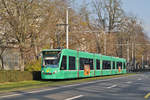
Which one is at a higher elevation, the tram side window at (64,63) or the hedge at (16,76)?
the tram side window at (64,63)

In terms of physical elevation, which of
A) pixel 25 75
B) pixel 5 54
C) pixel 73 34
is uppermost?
pixel 73 34

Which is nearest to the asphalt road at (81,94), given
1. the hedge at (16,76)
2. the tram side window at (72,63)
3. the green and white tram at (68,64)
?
the hedge at (16,76)

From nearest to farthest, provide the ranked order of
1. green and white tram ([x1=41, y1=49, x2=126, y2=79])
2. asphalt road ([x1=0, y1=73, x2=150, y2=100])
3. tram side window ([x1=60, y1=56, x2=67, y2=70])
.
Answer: asphalt road ([x1=0, y1=73, x2=150, y2=100]) → green and white tram ([x1=41, y1=49, x2=126, y2=79]) → tram side window ([x1=60, y1=56, x2=67, y2=70])

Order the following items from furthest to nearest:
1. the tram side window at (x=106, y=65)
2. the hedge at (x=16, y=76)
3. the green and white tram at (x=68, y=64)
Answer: the tram side window at (x=106, y=65) < the green and white tram at (x=68, y=64) < the hedge at (x=16, y=76)

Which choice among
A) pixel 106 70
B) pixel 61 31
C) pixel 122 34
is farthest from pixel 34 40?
pixel 122 34

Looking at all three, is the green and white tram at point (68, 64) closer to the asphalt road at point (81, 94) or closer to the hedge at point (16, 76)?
the hedge at point (16, 76)

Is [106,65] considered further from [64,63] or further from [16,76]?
[16,76]

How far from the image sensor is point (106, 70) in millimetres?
45438

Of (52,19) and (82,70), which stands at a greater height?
(52,19)

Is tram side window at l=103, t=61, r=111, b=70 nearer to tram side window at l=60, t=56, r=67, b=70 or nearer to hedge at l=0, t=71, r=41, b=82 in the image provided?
hedge at l=0, t=71, r=41, b=82

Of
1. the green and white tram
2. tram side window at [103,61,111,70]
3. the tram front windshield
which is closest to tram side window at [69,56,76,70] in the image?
the green and white tram

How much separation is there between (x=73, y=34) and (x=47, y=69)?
60.8ft

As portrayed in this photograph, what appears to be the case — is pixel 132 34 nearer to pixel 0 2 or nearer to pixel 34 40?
pixel 34 40

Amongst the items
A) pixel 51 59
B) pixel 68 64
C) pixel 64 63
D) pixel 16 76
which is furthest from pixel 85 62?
pixel 16 76
